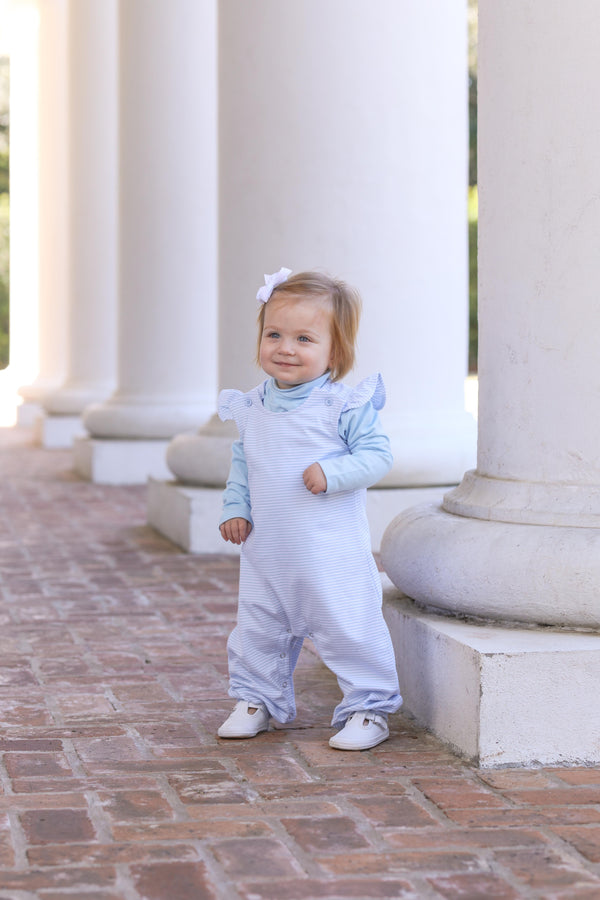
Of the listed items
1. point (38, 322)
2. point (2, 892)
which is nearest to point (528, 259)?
point (2, 892)

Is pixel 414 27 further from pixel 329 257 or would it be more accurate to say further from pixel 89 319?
pixel 89 319

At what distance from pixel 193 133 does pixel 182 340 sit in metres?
2.57

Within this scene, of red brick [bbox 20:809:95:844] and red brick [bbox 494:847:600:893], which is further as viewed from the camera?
red brick [bbox 20:809:95:844]

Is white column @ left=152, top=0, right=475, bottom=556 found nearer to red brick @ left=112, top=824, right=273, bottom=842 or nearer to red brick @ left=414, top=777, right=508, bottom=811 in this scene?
red brick @ left=414, top=777, right=508, bottom=811

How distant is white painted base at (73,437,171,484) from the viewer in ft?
59.4

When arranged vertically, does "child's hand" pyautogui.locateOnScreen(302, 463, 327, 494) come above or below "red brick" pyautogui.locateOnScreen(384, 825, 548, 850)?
above

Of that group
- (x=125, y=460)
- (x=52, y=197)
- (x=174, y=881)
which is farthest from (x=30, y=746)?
(x=52, y=197)

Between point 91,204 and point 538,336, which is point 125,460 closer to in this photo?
point 91,204

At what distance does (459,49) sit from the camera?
1116 centimetres

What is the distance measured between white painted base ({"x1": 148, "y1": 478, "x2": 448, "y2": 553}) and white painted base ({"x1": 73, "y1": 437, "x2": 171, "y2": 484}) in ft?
16.0

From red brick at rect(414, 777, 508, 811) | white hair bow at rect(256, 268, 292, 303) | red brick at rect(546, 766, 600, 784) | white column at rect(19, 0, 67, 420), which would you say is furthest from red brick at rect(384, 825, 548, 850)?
white column at rect(19, 0, 67, 420)

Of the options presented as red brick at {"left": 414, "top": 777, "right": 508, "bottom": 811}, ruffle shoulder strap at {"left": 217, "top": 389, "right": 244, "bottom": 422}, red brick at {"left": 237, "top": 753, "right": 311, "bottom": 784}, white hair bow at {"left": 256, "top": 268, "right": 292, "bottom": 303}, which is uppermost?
white hair bow at {"left": 256, "top": 268, "right": 292, "bottom": 303}

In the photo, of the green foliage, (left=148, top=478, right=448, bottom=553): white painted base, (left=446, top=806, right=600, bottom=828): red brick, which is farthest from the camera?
the green foliage

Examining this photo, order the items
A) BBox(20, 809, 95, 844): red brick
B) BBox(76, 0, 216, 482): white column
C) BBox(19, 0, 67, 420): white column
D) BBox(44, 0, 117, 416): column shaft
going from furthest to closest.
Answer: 1. BBox(19, 0, 67, 420): white column
2. BBox(44, 0, 117, 416): column shaft
3. BBox(76, 0, 216, 482): white column
4. BBox(20, 809, 95, 844): red brick
